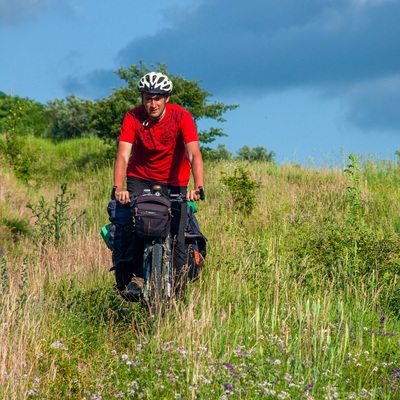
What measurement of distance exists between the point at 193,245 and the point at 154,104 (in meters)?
1.67

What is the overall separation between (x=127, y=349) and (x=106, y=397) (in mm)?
1150

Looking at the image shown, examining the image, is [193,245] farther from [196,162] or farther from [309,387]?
[309,387]

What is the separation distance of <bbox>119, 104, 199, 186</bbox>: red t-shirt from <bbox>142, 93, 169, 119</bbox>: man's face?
13cm

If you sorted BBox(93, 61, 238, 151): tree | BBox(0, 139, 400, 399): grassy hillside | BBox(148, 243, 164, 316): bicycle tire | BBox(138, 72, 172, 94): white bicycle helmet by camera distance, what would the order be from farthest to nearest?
BBox(93, 61, 238, 151): tree < BBox(138, 72, 172, 94): white bicycle helmet < BBox(148, 243, 164, 316): bicycle tire < BBox(0, 139, 400, 399): grassy hillside

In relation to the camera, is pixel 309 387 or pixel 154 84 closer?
pixel 309 387

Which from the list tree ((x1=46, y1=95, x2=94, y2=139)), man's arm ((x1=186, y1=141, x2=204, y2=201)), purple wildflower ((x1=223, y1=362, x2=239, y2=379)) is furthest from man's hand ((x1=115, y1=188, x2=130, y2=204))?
tree ((x1=46, y1=95, x2=94, y2=139))

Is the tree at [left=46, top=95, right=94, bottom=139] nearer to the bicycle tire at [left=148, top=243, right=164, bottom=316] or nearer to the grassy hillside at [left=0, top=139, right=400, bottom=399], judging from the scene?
the grassy hillside at [left=0, top=139, right=400, bottom=399]

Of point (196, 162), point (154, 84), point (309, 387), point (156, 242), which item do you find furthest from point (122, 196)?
point (309, 387)

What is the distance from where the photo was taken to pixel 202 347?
5.97m

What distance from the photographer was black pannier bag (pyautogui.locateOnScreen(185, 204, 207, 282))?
8.40 meters

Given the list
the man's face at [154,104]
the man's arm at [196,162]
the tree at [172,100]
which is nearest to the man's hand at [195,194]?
the man's arm at [196,162]

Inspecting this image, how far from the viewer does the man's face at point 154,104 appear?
315 inches

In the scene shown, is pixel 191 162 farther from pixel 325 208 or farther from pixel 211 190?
pixel 211 190

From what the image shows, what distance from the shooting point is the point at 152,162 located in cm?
830
